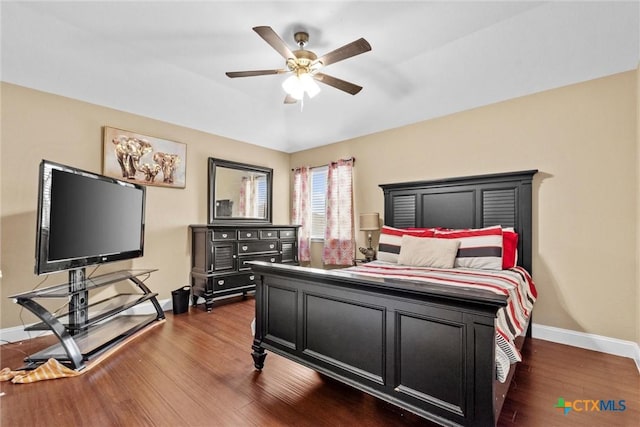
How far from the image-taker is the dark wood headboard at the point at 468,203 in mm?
3117

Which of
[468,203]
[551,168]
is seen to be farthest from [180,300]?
[551,168]

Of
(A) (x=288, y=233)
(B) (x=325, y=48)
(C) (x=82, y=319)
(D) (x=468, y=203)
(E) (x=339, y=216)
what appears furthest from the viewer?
(A) (x=288, y=233)

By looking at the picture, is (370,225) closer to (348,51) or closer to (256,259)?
(256,259)

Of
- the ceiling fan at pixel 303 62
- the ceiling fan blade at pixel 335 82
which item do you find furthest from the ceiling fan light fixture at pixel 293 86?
the ceiling fan blade at pixel 335 82

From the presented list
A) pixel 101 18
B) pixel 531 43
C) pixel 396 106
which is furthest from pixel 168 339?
pixel 531 43

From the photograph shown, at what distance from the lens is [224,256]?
412cm

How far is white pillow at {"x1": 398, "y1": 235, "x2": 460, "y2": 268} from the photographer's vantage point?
2979 millimetres

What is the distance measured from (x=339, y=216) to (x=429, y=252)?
1.93m

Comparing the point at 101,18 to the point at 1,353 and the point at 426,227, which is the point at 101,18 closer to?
the point at 1,353

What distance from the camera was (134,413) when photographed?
179 centimetres

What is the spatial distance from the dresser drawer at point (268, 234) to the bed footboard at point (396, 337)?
2320mm

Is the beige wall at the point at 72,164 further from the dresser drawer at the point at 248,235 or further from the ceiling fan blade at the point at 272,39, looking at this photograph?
the ceiling fan blade at the point at 272,39

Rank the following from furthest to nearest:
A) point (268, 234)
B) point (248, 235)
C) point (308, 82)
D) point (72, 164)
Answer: point (268, 234)
point (248, 235)
point (72, 164)
point (308, 82)

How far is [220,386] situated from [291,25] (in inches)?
118
